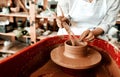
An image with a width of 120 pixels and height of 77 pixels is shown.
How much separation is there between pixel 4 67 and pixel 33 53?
0.85 feet

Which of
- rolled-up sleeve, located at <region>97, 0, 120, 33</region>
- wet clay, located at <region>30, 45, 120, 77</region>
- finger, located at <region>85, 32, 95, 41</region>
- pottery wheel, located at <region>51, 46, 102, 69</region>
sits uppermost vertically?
rolled-up sleeve, located at <region>97, 0, 120, 33</region>

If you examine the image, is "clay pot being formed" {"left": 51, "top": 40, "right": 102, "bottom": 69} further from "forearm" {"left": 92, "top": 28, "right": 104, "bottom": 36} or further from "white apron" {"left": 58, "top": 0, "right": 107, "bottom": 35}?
"white apron" {"left": 58, "top": 0, "right": 107, "bottom": 35}

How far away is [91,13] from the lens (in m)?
1.56

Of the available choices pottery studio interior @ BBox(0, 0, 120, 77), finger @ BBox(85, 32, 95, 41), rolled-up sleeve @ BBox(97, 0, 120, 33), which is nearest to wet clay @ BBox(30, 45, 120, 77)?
pottery studio interior @ BBox(0, 0, 120, 77)

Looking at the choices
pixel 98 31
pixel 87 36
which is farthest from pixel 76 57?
pixel 98 31

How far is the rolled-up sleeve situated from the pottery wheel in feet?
0.93

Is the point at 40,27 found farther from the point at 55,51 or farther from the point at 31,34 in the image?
the point at 55,51

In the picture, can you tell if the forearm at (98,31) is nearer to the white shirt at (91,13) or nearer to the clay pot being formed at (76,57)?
the white shirt at (91,13)

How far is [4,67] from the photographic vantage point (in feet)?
3.33

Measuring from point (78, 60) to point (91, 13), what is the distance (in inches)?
19.6

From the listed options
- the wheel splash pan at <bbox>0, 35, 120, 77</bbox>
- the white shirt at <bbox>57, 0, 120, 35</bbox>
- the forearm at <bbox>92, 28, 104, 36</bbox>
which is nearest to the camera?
the wheel splash pan at <bbox>0, 35, 120, 77</bbox>

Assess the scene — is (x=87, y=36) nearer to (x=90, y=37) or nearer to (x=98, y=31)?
(x=90, y=37)

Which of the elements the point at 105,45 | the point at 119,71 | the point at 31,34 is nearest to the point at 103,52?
the point at 105,45

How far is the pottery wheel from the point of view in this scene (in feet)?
3.81
